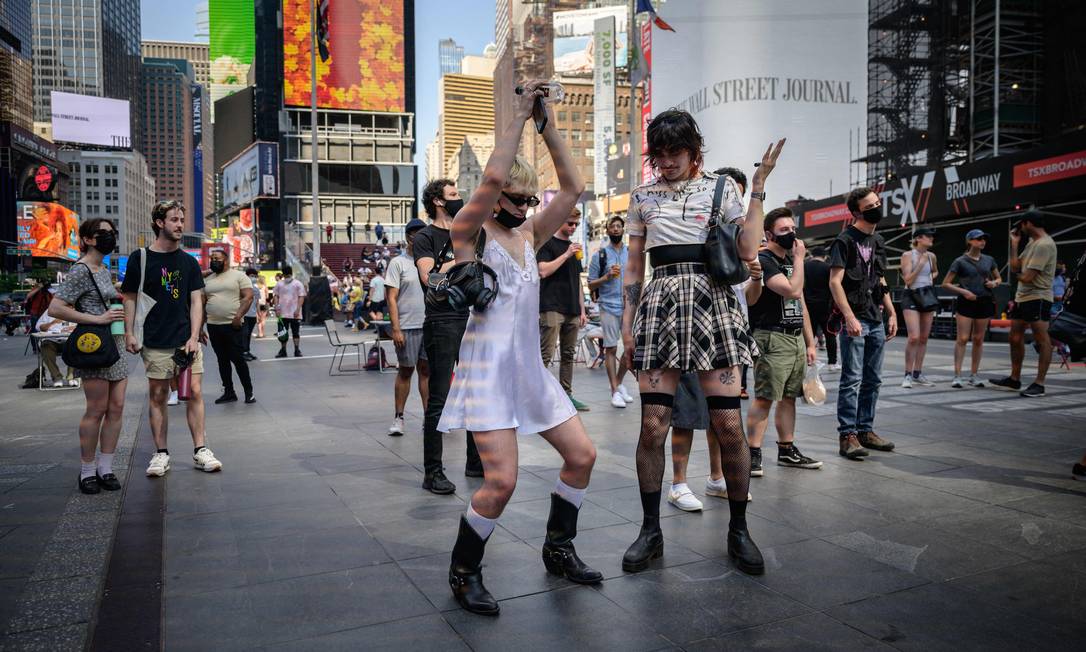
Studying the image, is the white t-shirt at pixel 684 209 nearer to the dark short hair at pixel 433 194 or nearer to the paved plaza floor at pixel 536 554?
the paved plaza floor at pixel 536 554

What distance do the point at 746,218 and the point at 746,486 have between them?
1.26m

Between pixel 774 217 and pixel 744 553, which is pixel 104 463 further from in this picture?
pixel 774 217

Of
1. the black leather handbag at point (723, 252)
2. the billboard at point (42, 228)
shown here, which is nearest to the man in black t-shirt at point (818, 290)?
the black leather handbag at point (723, 252)

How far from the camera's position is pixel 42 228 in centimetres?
8425

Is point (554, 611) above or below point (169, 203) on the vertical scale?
below

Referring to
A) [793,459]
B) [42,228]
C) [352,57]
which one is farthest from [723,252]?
[42,228]

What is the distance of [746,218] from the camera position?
3.53 meters

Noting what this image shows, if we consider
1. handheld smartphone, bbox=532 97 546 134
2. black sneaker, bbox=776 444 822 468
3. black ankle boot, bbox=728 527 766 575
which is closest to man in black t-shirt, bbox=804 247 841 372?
black sneaker, bbox=776 444 822 468

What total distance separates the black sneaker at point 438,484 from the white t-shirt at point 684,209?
7.12 feet

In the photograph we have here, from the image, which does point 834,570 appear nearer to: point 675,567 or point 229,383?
point 675,567

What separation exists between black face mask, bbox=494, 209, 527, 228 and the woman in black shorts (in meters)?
8.01

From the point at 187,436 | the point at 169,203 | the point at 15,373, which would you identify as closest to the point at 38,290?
the point at 15,373

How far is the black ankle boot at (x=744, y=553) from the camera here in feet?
11.0

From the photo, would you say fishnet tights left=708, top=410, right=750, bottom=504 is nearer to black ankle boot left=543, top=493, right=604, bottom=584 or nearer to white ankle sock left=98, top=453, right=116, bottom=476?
black ankle boot left=543, top=493, right=604, bottom=584
